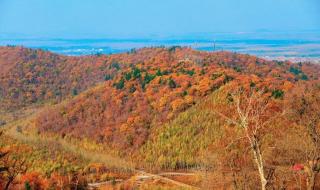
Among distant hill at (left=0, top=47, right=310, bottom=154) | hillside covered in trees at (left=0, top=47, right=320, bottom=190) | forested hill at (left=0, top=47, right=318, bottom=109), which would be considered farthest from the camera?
forested hill at (left=0, top=47, right=318, bottom=109)

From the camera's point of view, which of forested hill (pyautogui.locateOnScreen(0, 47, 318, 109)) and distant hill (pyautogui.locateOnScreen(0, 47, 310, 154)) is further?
forested hill (pyautogui.locateOnScreen(0, 47, 318, 109))

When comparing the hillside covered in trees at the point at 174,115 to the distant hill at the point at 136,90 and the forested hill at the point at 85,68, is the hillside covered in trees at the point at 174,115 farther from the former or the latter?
the forested hill at the point at 85,68

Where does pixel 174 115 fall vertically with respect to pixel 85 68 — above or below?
below

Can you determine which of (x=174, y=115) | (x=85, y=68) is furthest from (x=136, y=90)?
(x=85, y=68)

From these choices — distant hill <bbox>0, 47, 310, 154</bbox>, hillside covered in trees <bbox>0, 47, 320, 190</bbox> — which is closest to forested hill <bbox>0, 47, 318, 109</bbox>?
distant hill <bbox>0, 47, 310, 154</bbox>

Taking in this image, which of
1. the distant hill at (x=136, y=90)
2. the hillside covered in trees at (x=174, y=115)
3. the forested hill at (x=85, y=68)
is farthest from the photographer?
the forested hill at (x=85, y=68)

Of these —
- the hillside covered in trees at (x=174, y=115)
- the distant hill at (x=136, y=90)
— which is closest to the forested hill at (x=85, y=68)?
the distant hill at (x=136, y=90)

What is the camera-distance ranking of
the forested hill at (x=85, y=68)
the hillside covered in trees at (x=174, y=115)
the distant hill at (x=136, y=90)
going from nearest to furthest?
1. the hillside covered in trees at (x=174, y=115)
2. the distant hill at (x=136, y=90)
3. the forested hill at (x=85, y=68)

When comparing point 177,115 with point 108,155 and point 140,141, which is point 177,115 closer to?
point 140,141

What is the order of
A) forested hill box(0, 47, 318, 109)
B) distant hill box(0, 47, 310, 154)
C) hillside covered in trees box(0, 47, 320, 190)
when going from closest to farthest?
hillside covered in trees box(0, 47, 320, 190) → distant hill box(0, 47, 310, 154) → forested hill box(0, 47, 318, 109)

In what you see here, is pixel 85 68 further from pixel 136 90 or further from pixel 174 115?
pixel 174 115

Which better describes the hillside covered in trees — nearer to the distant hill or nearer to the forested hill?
the distant hill

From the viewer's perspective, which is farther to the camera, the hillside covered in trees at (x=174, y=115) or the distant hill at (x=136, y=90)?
the distant hill at (x=136, y=90)
